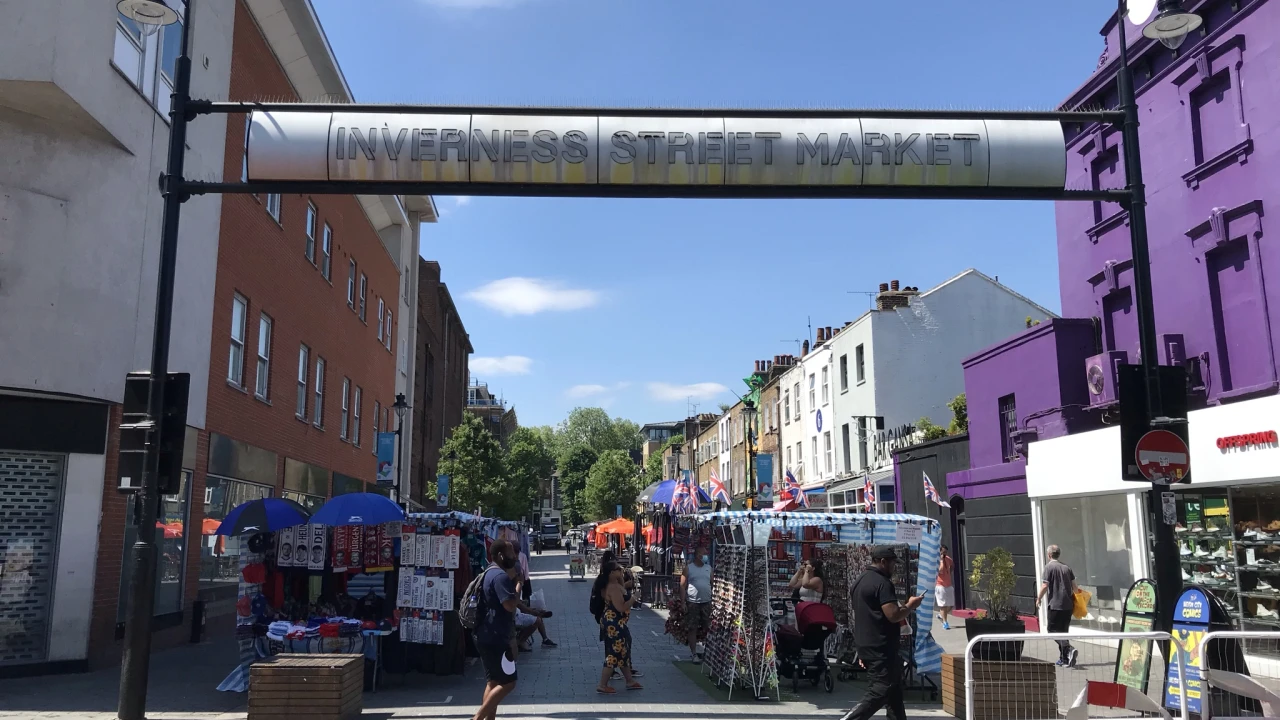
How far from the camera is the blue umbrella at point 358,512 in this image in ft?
38.9

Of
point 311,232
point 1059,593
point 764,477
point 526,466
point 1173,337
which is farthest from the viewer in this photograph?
point 526,466

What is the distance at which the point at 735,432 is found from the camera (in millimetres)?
57438

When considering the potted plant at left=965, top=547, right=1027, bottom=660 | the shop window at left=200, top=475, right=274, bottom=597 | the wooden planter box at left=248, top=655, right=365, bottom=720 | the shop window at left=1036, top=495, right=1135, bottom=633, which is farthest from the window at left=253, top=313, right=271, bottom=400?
the shop window at left=1036, top=495, right=1135, bottom=633

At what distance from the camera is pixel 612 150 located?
9133 millimetres

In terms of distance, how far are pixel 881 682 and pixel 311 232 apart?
2005 centimetres

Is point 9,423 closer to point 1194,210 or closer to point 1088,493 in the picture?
point 1088,493

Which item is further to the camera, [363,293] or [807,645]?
[363,293]

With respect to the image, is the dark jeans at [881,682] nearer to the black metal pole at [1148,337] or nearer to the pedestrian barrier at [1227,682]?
the pedestrian barrier at [1227,682]

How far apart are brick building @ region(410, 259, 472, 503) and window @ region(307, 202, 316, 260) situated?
18.0 metres

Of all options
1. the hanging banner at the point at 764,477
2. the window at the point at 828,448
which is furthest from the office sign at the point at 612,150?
the window at the point at 828,448

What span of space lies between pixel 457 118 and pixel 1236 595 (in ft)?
41.6

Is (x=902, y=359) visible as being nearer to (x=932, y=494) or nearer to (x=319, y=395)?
(x=932, y=494)

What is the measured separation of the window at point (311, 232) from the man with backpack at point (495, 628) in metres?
17.2

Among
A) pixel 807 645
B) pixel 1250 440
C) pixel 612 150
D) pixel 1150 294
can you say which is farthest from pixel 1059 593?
pixel 612 150
